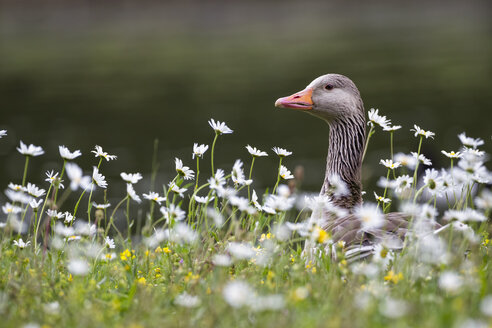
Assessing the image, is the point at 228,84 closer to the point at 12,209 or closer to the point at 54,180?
the point at 12,209

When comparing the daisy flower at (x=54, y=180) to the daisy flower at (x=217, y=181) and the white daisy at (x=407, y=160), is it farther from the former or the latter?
the white daisy at (x=407, y=160)

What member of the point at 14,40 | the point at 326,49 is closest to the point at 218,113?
the point at 326,49

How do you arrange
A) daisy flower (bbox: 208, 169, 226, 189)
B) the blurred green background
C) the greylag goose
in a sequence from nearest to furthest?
1. daisy flower (bbox: 208, 169, 226, 189)
2. the greylag goose
3. the blurred green background

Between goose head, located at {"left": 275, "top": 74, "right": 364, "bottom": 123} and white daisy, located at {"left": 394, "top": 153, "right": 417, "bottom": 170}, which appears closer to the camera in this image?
white daisy, located at {"left": 394, "top": 153, "right": 417, "bottom": 170}

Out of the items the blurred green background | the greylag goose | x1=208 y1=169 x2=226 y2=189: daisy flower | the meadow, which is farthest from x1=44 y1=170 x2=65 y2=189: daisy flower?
the greylag goose

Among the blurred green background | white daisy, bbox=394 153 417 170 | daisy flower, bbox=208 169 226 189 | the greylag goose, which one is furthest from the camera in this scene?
the blurred green background

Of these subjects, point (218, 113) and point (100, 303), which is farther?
point (218, 113)

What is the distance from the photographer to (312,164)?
64.1 ft

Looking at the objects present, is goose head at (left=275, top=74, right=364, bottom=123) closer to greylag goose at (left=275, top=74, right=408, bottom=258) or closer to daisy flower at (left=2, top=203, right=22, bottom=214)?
greylag goose at (left=275, top=74, right=408, bottom=258)

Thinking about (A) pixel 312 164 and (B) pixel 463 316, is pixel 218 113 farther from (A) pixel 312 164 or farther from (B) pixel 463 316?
(B) pixel 463 316

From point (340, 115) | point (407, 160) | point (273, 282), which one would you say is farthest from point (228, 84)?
point (273, 282)

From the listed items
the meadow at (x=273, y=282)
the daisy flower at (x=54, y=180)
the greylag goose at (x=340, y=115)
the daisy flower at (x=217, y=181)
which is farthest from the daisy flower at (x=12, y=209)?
the greylag goose at (x=340, y=115)

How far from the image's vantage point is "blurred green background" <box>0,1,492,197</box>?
2206 cm

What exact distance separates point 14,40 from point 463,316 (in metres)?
66.8
